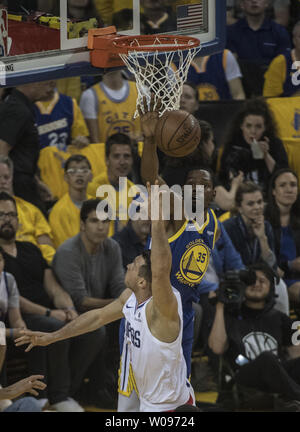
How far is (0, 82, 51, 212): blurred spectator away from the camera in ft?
20.7

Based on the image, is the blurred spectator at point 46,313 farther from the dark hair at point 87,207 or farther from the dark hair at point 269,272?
the dark hair at point 269,272

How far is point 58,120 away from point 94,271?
4.59 feet

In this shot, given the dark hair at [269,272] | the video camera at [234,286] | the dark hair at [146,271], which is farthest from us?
the dark hair at [269,272]

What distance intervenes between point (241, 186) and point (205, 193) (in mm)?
1172

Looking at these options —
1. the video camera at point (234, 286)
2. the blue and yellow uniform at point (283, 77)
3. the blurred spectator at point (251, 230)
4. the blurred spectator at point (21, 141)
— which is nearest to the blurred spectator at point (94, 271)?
the blurred spectator at point (21, 141)

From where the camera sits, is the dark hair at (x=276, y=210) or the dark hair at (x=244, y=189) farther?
the dark hair at (x=276, y=210)

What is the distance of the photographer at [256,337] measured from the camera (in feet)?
19.5

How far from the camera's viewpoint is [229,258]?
→ 254 inches

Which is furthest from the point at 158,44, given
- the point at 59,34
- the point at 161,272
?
the point at 161,272

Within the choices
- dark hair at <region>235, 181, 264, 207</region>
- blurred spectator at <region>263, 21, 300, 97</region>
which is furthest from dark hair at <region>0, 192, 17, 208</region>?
blurred spectator at <region>263, 21, 300, 97</region>

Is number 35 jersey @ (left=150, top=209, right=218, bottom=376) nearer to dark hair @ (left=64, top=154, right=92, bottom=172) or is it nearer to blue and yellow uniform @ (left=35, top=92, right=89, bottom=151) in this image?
dark hair @ (left=64, top=154, right=92, bottom=172)

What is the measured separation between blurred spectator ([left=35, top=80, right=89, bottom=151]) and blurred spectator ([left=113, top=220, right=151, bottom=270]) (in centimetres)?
Result: 92

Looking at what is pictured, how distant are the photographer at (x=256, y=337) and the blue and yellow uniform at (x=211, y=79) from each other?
1.91m
